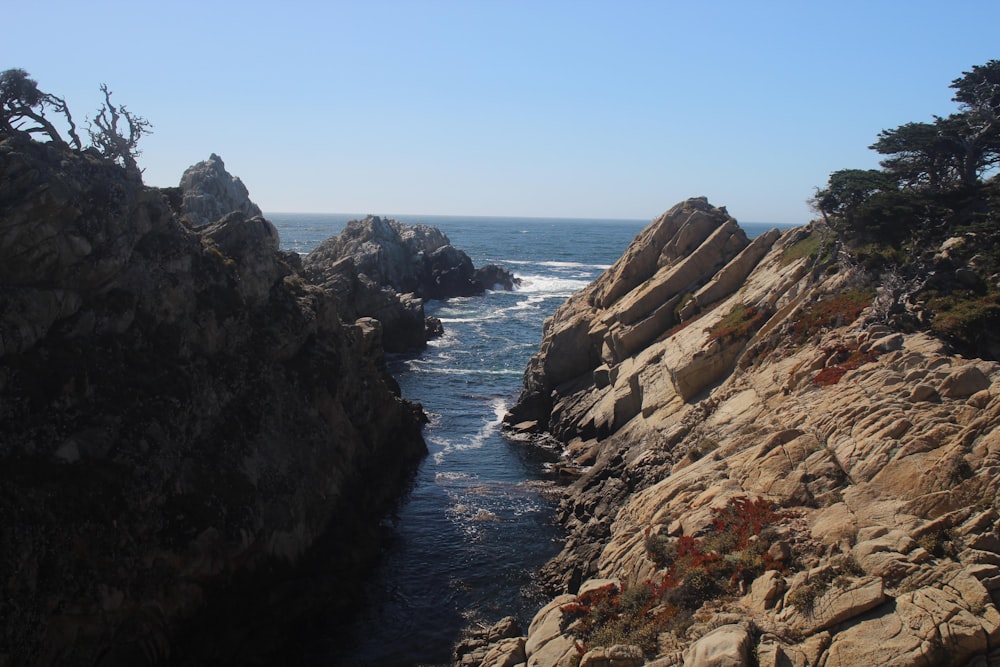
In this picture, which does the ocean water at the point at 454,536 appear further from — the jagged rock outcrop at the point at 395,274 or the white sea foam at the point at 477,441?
the jagged rock outcrop at the point at 395,274

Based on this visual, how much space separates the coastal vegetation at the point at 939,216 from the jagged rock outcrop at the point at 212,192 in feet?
243

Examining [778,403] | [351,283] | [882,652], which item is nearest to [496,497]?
[778,403]

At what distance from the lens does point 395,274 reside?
358 feet

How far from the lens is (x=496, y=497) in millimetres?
40125

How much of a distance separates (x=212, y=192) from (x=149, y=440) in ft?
268

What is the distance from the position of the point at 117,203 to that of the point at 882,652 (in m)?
30.6

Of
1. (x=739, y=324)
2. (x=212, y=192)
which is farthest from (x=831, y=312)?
(x=212, y=192)

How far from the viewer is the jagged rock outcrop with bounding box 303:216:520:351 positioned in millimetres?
76562

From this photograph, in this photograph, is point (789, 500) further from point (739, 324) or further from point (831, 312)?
point (739, 324)

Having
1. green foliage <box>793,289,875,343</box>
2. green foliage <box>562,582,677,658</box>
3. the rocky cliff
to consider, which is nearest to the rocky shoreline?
the rocky cliff

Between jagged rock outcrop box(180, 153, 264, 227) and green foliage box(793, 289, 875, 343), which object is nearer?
green foliage box(793, 289, 875, 343)

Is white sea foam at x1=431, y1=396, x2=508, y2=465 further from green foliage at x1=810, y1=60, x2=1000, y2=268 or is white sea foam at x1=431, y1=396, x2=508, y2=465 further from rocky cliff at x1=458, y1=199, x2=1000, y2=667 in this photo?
green foliage at x1=810, y1=60, x2=1000, y2=268

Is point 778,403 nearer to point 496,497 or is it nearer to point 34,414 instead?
point 496,497

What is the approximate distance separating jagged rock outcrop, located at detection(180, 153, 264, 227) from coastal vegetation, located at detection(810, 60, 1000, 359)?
74.2m
